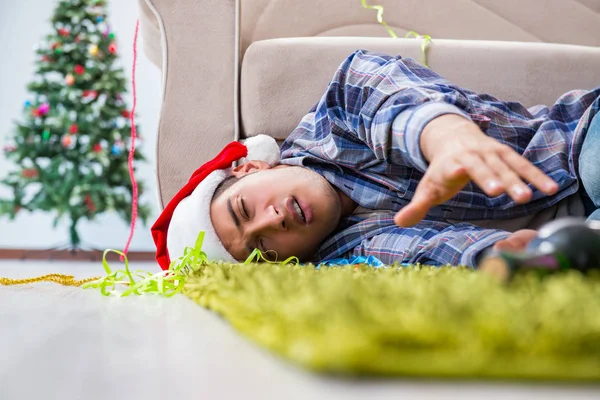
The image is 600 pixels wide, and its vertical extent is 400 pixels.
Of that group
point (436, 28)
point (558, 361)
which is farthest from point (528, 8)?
point (558, 361)

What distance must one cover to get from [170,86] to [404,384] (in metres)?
1.17

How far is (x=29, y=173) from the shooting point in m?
3.38

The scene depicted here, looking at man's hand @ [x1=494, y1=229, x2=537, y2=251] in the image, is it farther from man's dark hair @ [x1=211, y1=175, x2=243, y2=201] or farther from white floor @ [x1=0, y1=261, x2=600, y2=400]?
man's dark hair @ [x1=211, y1=175, x2=243, y2=201]

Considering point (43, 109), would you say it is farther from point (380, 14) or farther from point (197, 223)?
point (197, 223)

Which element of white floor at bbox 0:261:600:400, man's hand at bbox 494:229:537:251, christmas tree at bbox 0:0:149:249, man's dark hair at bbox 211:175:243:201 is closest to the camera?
white floor at bbox 0:261:600:400

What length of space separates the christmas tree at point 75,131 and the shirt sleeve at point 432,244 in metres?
2.51

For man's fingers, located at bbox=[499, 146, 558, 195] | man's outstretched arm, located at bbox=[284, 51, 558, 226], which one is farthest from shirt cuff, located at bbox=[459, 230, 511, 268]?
man's fingers, located at bbox=[499, 146, 558, 195]

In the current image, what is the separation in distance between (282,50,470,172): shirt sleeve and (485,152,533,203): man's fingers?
192 mm

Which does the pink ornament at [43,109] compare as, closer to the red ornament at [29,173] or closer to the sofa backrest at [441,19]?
the red ornament at [29,173]

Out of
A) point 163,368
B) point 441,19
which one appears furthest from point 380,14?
point 163,368

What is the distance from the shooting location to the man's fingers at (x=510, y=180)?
0.51m

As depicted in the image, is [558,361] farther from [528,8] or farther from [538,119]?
[528,8]

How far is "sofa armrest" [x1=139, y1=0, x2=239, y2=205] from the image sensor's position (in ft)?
4.33

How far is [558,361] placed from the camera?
0.27 m
